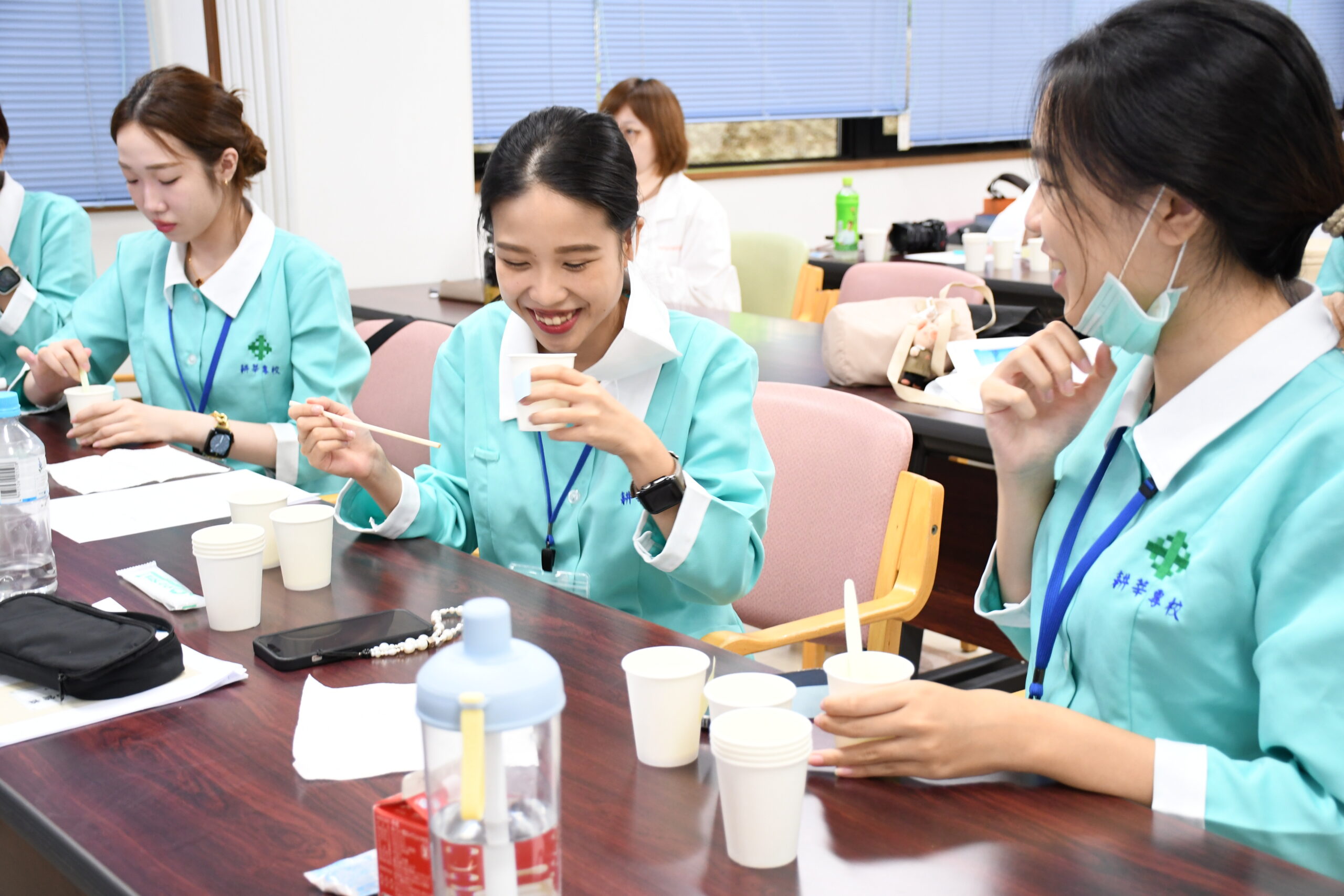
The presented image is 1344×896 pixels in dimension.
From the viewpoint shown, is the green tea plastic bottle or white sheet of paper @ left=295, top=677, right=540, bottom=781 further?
the green tea plastic bottle

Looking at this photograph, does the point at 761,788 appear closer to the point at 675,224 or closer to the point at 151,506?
→ the point at 151,506

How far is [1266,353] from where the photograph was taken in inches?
45.1

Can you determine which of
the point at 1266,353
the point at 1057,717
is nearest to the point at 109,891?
the point at 1057,717

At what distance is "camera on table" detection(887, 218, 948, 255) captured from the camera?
5203 millimetres

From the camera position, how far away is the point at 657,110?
4449mm

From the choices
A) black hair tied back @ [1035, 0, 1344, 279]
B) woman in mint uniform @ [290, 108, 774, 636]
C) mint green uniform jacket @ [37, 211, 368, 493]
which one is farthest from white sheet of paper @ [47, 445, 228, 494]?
black hair tied back @ [1035, 0, 1344, 279]

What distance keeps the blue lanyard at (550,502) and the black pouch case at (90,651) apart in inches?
22.8

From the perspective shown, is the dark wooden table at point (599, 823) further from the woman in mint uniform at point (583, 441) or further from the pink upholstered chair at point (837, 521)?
the pink upholstered chair at point (837, 521)

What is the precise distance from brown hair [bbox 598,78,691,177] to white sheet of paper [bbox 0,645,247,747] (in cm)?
345

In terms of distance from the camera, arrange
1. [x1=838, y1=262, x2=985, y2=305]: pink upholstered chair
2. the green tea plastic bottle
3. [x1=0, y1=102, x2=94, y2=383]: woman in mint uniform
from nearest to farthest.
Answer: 1. [x1=0, y1=102, x2=94, y2=383]: woman in mint uniform
2. [x1=838, y1=262, x2=985, y2=305]: pink upholstered chair
3. the green tea plastic bottle

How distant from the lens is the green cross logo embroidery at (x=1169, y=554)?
114cm

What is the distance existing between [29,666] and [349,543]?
21.4 inches

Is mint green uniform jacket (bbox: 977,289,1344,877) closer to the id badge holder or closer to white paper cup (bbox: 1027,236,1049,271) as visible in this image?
the id badge holder

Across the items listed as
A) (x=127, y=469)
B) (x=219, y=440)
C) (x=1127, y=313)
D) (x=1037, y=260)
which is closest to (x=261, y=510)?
(x=127, y=469)
